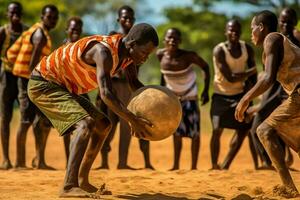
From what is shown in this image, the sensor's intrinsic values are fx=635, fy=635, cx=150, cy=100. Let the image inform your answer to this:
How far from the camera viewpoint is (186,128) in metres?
9.21

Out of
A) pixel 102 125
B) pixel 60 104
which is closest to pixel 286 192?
pixel 102 125

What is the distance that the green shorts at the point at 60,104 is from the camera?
5773mm

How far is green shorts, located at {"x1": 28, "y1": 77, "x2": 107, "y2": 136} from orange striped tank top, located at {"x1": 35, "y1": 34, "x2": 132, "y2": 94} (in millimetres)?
79

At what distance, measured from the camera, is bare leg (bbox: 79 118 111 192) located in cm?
591

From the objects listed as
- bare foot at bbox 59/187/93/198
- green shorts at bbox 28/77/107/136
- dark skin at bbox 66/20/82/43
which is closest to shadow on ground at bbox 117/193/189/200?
bare foot at bbox 59/187/93/198

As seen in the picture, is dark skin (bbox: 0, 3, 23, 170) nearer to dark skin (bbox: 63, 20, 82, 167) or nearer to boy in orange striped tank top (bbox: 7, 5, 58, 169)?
boy in orange striped tank top (bbox: 7, 5, 58, 169)

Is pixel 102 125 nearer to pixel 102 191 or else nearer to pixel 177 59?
pixel 102 191

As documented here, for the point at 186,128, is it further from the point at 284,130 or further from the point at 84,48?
the point at 84,48

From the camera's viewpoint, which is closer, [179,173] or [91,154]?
[91,154]

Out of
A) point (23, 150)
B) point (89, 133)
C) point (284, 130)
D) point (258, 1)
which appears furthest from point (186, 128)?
point (258, 1)

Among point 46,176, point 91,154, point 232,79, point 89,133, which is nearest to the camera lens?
point 89,133

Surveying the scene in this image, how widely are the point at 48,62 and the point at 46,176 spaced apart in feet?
6.51

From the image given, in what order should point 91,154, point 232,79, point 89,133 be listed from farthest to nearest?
point 232,79 → point 91,154 → point 89,133

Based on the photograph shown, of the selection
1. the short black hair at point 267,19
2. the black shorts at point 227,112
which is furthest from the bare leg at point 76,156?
the black shorts at point 227,112
